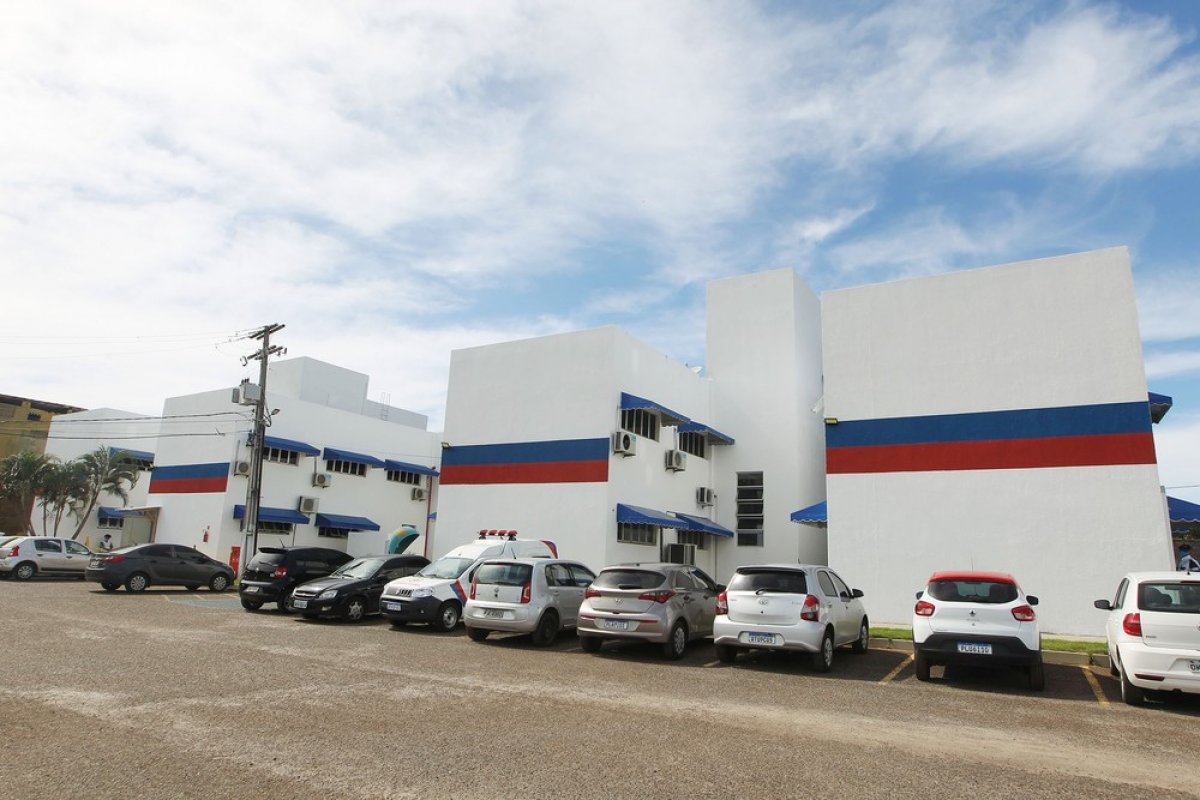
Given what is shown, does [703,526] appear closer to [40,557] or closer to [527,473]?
[527,473]

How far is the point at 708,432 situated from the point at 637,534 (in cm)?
494

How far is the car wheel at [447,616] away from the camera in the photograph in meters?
14.5

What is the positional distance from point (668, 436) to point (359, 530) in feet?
53.8

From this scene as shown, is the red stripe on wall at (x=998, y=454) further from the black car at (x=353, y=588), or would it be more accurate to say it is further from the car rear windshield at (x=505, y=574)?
the black car at (x=353, y=588)

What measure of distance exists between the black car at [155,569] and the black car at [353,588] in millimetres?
7812

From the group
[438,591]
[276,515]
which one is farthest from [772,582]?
[276,515]

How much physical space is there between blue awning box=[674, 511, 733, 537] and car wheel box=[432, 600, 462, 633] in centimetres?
1135

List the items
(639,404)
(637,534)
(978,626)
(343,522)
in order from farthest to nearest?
(343,522), (637,534), (639,404), (978,626)

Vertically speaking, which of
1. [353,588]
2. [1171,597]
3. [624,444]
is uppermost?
[624,444]

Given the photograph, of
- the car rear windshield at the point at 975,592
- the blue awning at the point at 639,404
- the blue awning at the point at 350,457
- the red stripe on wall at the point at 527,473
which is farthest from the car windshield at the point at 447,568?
the blue awning at the point at 350,457

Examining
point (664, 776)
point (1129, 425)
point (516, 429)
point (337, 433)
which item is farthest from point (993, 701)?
point (337, 433)

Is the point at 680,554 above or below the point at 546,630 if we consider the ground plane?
above

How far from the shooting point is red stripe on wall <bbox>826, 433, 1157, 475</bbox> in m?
15.6

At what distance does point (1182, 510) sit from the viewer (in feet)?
57.7
